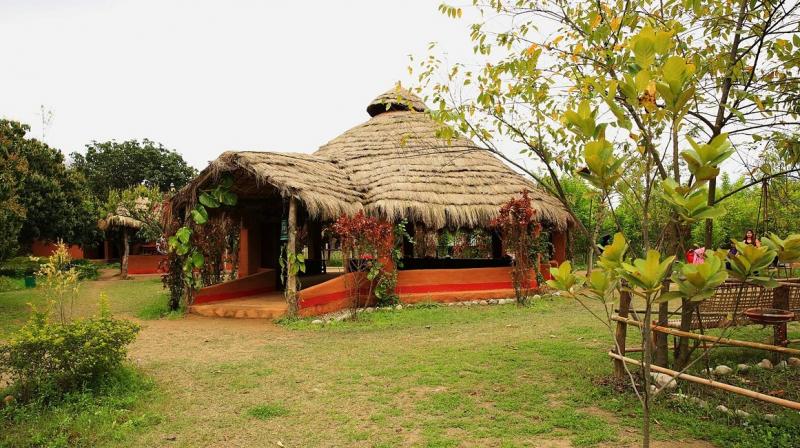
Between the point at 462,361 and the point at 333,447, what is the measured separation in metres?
2.39

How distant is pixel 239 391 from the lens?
463 centimetres

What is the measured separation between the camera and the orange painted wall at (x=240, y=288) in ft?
32.0

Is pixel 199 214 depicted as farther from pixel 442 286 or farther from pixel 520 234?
pixel 520 234

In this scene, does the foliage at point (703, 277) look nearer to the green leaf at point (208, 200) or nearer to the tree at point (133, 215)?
the green leaf at point (208, 200)

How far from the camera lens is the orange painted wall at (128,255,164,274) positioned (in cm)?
1875

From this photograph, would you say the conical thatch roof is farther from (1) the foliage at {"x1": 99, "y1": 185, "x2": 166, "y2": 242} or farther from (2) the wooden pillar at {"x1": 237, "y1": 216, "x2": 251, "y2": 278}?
(1) the foliage at {"x1": 99, "y1": 185, "x2": 166, "y2": 242}

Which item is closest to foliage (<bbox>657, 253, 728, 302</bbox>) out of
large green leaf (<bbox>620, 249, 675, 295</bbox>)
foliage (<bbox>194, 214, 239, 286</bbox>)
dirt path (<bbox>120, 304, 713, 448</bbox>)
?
large green leaf (<bbox>620, 249, 675, 295</bbox>)

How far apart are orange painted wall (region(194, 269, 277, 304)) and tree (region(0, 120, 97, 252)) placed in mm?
6897

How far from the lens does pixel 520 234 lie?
10.1 m

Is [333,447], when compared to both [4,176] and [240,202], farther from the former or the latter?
[4,176]

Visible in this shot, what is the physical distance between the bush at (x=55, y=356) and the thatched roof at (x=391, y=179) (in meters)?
4.18

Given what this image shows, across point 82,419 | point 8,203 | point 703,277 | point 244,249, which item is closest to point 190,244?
point 244,249

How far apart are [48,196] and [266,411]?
14159mm

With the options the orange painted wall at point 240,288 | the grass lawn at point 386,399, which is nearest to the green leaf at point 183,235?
the orange painted wall at point 240,288
